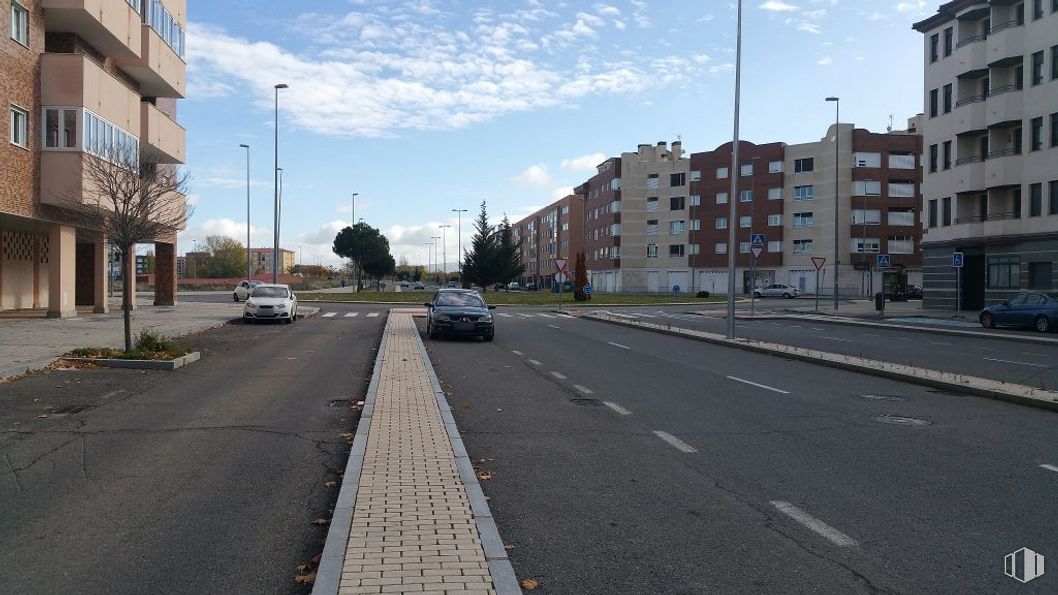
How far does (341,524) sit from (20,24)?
24.7m

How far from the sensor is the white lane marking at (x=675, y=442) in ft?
26.3

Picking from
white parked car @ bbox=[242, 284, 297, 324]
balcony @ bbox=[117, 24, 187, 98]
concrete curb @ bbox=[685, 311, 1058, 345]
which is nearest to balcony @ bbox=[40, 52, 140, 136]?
balcony @ bbox=[117, 24, 187, 98]

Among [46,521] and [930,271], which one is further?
[930,271]

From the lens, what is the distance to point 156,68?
30828mm

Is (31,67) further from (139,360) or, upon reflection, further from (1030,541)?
(1030,541)

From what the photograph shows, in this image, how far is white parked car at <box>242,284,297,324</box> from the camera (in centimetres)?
2959

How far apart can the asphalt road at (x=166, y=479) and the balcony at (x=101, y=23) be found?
16.1 metres

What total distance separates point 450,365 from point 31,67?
17.5 meters

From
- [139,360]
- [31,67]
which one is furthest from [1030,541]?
[31,67]

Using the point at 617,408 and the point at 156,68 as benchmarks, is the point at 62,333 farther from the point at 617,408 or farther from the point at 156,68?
the point at 617,408

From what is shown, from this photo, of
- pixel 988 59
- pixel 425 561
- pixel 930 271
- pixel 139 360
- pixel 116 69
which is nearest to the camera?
pixel 425 561

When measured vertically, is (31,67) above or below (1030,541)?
above

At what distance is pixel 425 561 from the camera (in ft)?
14.9

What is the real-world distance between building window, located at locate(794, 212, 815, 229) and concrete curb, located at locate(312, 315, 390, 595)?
79836mm
